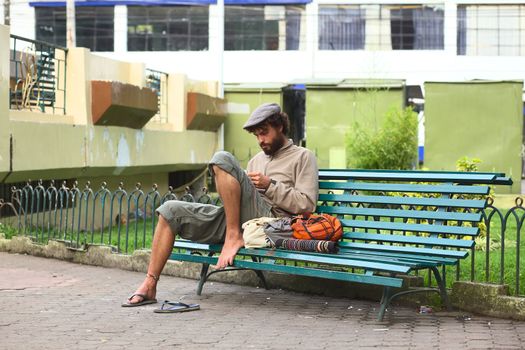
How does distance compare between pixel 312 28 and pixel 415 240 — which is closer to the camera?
pixel 415 240

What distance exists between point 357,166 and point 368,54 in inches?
864

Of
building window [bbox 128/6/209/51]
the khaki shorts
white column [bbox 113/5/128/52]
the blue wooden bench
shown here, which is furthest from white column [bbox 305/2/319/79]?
the khaki shorts

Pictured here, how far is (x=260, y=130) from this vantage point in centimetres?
715

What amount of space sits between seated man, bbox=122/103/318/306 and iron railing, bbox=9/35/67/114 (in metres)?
6.50

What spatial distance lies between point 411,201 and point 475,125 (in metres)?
13.9

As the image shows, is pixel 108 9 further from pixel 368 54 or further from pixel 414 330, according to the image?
pixel 414 330

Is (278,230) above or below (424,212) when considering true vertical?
below

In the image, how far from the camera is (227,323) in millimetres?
6336

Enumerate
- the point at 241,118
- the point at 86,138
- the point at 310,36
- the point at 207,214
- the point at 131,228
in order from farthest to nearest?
the point at 310,36
the point at 241,118
the point at 131,228
the point at 86,138
the point at 207,214

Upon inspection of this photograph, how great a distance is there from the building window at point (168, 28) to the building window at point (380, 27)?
213 inches

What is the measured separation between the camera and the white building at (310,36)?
40.8 m

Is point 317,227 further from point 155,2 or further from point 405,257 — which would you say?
point 155,2

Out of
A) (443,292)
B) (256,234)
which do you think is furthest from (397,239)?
(256,234)

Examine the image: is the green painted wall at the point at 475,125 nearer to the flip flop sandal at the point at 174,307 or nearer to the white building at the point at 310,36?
the flip flop sandal at the point at 174,307
